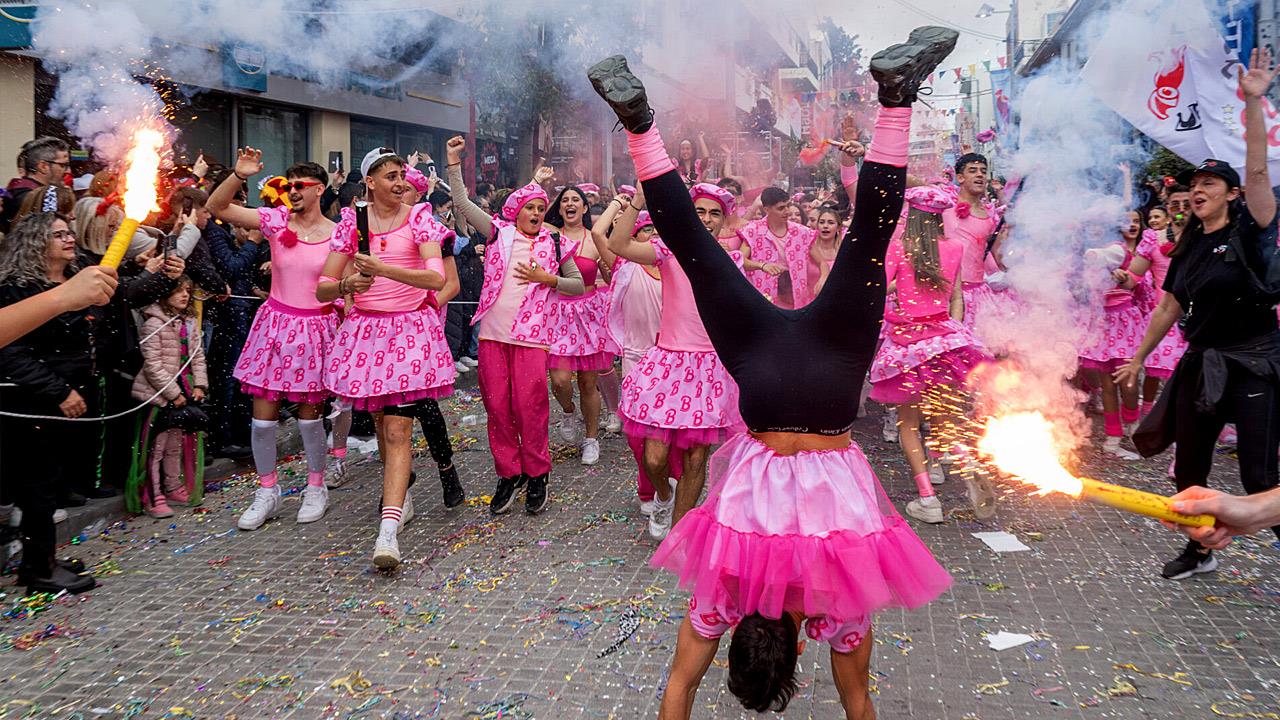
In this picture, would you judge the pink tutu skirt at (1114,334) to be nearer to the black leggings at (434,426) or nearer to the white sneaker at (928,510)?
the white sneaker at (928,510)

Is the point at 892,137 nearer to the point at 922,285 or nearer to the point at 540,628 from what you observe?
the point at 540,628

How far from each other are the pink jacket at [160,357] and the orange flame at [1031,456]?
512 cm

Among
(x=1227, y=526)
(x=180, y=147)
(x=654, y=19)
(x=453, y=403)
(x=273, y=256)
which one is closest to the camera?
(x=1227, y=526)

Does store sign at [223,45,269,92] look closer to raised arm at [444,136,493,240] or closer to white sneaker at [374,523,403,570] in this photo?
raised arm at [444,136,493,240]

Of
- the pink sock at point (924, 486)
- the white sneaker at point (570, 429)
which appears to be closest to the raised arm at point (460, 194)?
the white sneaker at point (570, 429)

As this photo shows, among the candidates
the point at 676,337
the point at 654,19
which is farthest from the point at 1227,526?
the point at 654,19

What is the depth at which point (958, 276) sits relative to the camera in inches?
246

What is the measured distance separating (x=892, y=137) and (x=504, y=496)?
13.6ft

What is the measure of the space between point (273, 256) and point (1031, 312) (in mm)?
5419

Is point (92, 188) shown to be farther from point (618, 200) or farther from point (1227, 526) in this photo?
point (1227, 526)

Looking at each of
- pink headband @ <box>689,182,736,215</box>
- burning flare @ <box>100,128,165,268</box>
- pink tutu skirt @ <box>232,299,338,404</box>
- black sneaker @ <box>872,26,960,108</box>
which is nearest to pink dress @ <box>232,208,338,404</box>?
pink tutu skirt @ <box>232,299,338,404</box>

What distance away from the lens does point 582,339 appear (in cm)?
756

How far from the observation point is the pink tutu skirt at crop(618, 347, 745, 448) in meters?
5.17

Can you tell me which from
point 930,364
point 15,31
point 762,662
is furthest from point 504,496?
point 15,31
